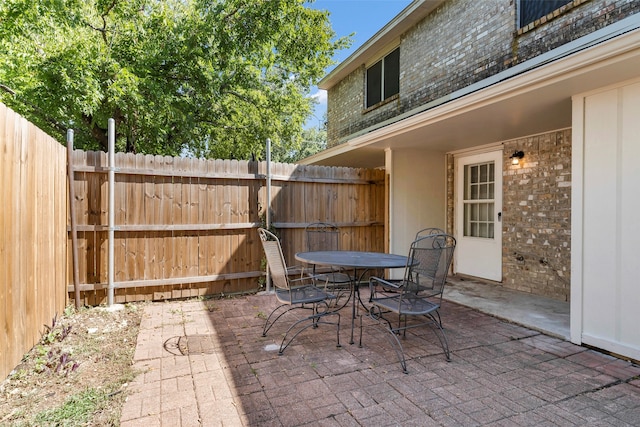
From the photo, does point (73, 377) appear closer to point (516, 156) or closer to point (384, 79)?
point (516, 156)

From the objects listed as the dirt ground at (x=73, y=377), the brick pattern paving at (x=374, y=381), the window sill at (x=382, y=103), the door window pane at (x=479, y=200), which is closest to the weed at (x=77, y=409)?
the dirt ground at (x=73, y=377)

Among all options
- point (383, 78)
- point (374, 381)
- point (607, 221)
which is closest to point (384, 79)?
point (383, 78)

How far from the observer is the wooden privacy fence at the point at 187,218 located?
4051mm

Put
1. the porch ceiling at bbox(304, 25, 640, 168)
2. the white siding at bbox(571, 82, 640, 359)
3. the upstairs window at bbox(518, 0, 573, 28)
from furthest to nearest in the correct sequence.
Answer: the upstairs window at bbox(518, 0, 573, 28) → the white siding at bbox(571, 82, 640, 359) → the porch ceiling at bbox(304, 25, 640, 168)

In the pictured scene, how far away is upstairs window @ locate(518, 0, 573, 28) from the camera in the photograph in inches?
176

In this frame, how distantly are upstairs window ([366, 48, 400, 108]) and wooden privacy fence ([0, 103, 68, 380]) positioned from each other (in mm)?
6411

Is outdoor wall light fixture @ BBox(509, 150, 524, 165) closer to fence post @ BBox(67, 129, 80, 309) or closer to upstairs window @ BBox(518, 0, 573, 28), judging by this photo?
upstairs window @ BBox(518, 0, 573, 28)

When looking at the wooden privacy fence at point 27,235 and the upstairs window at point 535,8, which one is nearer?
the wooden privacy fence at point 27,235

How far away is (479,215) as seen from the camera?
19.6 ft

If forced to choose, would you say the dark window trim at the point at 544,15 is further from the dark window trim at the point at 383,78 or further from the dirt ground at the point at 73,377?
the dirt ground at the point at 73,377

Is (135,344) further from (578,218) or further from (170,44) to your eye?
(170,44)

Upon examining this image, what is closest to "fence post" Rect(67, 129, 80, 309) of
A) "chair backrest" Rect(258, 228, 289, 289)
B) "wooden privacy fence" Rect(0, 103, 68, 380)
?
"wooden privacy fence" Rect(0, 103, 68, 380)

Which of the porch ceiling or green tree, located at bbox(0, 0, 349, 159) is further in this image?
green tree, located at bbox(0, 0, 349, 159)

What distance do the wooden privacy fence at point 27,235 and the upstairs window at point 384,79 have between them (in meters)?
6.41
